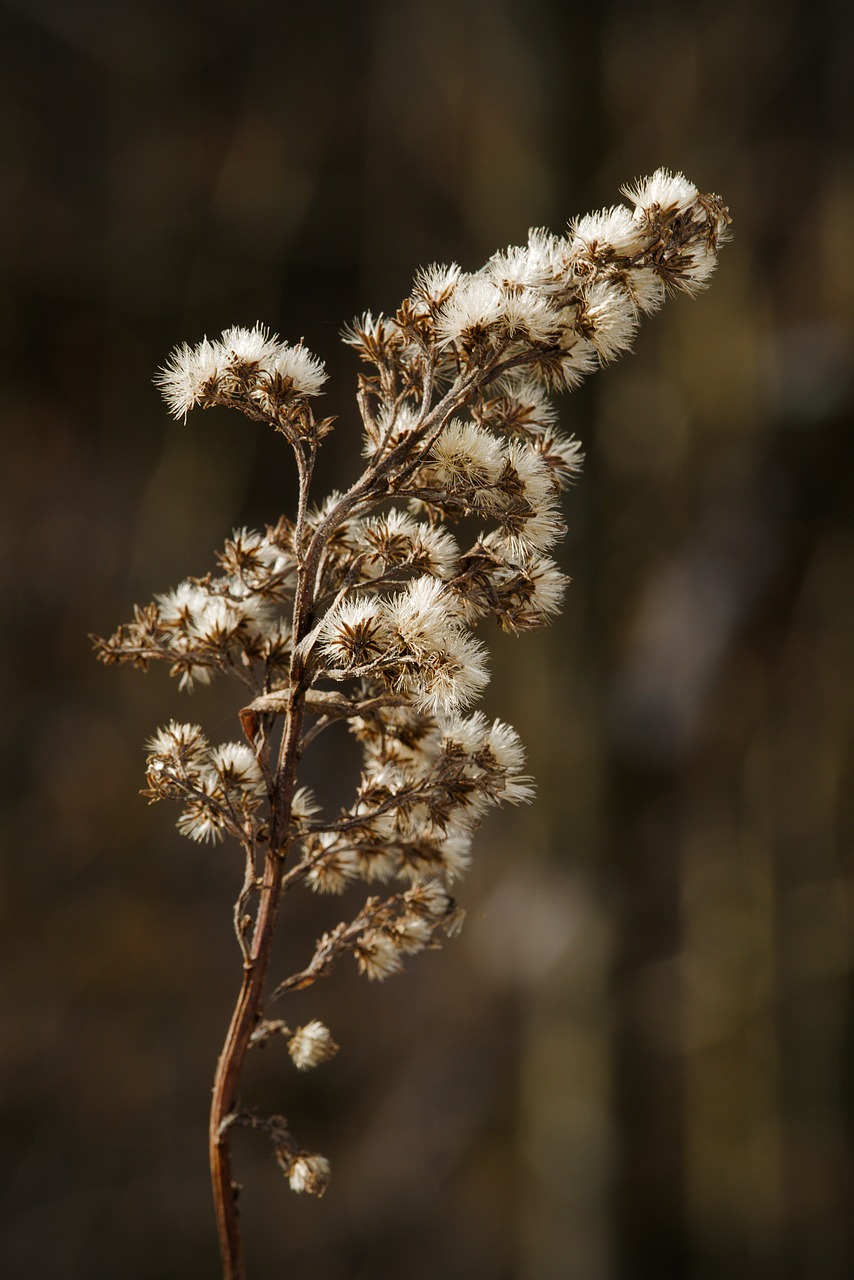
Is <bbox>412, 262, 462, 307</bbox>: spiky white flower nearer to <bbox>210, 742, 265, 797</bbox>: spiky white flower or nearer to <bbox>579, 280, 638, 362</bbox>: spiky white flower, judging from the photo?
<bbox>579, 280, 638, 362</bbox>: spiky white flower

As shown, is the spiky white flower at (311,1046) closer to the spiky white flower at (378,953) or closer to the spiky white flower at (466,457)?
the spiky white flower at (378,953)

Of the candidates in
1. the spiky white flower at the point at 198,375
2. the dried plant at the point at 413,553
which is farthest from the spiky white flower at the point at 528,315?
the spiky white flower at the point at 198,375

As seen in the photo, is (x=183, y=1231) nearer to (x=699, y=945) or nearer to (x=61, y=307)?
(x=699, y=945)

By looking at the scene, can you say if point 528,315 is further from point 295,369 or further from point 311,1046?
point 311,1046

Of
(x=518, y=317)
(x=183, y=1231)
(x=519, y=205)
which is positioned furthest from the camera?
(x=519, y=205)

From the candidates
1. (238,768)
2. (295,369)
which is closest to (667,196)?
(295,369)

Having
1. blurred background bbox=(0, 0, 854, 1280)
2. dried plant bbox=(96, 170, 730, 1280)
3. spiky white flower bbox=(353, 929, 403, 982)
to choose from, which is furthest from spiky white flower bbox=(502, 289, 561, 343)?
blurred background bbox=(0, 0, 854, 1280)

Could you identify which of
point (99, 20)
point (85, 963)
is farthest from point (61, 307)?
point (85, 963)
